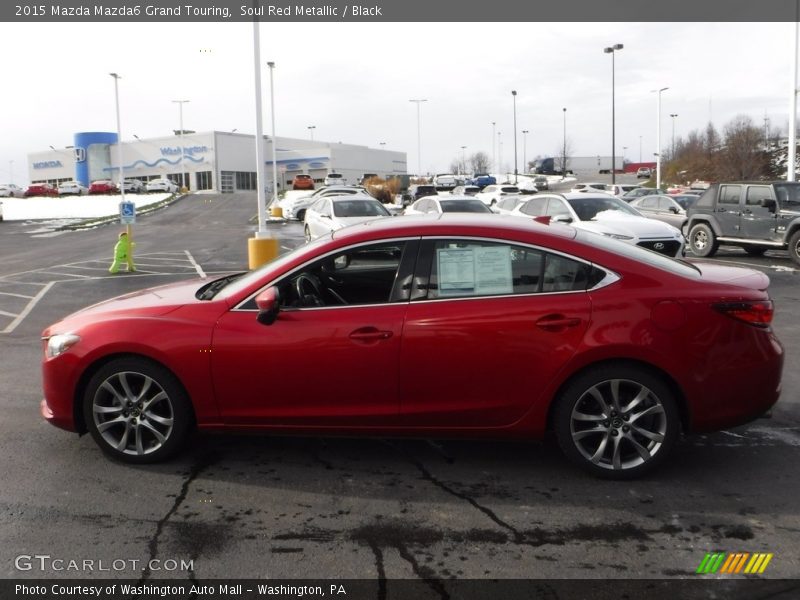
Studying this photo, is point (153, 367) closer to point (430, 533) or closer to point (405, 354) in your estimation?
point (405, 354)

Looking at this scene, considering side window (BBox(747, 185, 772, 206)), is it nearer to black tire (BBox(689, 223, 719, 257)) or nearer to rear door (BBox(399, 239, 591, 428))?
black tire (BBox(689, 223, 719, 257))

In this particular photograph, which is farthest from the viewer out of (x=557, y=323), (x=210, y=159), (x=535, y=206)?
(x=210, y=159)

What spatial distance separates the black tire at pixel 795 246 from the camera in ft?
49.7

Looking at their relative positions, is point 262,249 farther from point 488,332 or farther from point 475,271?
point 488,332

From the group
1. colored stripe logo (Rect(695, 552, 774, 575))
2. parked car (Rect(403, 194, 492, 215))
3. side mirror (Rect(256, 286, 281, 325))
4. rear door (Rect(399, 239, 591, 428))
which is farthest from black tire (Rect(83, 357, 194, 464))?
parked car (Rect(403, 194, 492, 215))

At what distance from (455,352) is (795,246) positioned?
528 inches

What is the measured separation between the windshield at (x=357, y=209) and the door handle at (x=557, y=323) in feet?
47.9

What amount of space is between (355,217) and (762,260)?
9459 mm

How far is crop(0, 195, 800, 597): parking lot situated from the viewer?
3.52 metres

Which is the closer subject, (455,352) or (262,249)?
(455,352)

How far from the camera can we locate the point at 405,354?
14.3ft

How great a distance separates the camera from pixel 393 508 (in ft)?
13.5

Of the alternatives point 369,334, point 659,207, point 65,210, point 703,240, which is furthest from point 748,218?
point 65,210

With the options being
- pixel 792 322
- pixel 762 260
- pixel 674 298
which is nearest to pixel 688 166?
pixel 762 260
